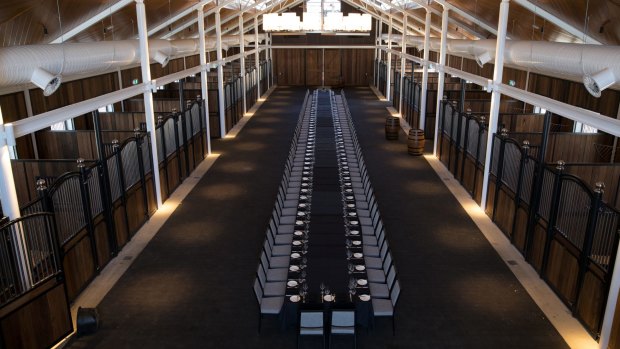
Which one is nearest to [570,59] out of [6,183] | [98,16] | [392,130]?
[6,183]

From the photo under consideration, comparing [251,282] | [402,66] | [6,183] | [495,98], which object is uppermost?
[402,66]

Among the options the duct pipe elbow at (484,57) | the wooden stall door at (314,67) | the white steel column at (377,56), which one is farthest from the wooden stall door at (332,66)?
the duct pipe elbow at (484,57)

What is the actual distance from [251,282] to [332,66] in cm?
3077

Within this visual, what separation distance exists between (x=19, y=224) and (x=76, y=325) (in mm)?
1756

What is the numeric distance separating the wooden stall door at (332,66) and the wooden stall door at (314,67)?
44 cm

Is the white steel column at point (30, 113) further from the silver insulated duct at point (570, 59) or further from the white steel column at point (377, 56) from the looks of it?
the white steel column at point (377, 56)

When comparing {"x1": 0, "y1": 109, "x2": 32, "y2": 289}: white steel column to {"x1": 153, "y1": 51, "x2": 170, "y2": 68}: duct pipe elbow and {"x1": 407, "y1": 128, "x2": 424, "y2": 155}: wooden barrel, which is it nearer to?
{"x1": 153, "y1": 51, "x2": 170, "y2": 68}: duct pipe elbow

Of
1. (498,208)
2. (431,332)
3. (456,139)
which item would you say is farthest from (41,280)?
(456,139)

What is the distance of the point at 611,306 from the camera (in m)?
6.03

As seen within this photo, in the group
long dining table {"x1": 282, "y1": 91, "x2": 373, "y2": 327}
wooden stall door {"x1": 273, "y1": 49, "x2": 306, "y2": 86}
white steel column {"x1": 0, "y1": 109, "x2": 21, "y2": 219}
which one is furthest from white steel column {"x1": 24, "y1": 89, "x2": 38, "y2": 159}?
wooden stall door {"x1": 273, "y1": 49, "x2": 306, "y2": 86}

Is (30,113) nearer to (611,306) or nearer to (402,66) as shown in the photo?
(611,306)

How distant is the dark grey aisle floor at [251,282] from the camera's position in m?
6.56

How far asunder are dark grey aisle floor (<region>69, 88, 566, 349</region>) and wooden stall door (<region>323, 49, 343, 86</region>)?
24671 mm

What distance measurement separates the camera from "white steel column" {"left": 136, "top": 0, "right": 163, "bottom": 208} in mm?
10180
